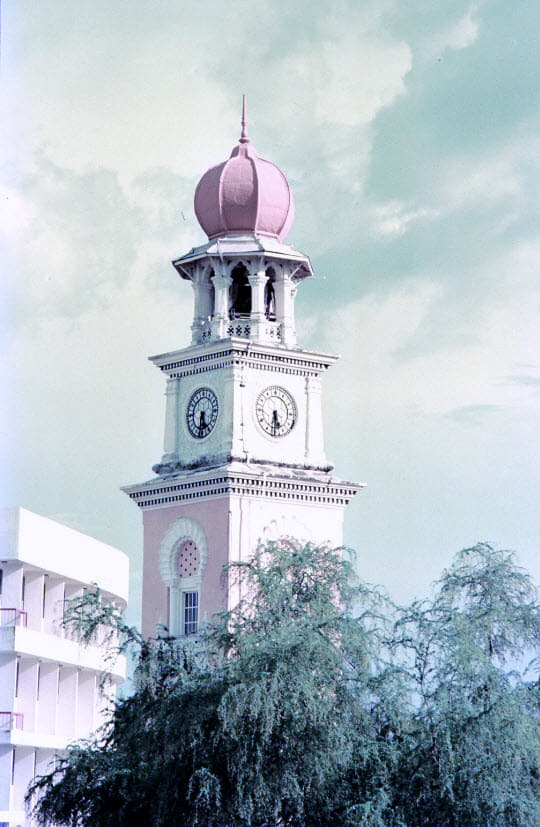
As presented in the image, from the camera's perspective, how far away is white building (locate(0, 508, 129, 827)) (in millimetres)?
65562

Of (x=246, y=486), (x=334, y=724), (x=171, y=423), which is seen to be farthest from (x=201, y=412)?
(x=334, y=724)

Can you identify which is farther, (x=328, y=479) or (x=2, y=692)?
(x=328, y=479)

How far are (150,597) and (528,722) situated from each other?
27.6 meters

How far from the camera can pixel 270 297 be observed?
73.2 meters

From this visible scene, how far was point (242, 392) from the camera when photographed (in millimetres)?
70500

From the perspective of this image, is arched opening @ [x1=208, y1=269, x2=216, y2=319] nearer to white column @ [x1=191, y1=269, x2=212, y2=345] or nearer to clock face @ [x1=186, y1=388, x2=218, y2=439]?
white column @ [x1=191, y1=269, x2=212, y2=345]

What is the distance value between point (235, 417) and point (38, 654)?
35.0 ft

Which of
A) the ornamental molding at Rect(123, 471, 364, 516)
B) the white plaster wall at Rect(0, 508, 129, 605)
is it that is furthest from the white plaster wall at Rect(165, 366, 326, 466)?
the white plaster wall at Rect(0, 508, 129, 605)

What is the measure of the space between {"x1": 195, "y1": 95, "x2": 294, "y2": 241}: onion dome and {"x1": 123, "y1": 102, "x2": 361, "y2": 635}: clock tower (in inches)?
1.4

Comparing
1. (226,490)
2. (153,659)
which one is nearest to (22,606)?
(226,490)

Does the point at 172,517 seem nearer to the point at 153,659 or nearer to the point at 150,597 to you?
the point at 150,597

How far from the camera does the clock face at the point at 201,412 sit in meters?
71.0

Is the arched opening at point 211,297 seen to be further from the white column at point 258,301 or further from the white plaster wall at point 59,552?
the white plaster wall at point 59,552

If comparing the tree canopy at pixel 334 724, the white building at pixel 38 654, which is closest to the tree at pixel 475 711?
the tree canopy at pixel 334 724
